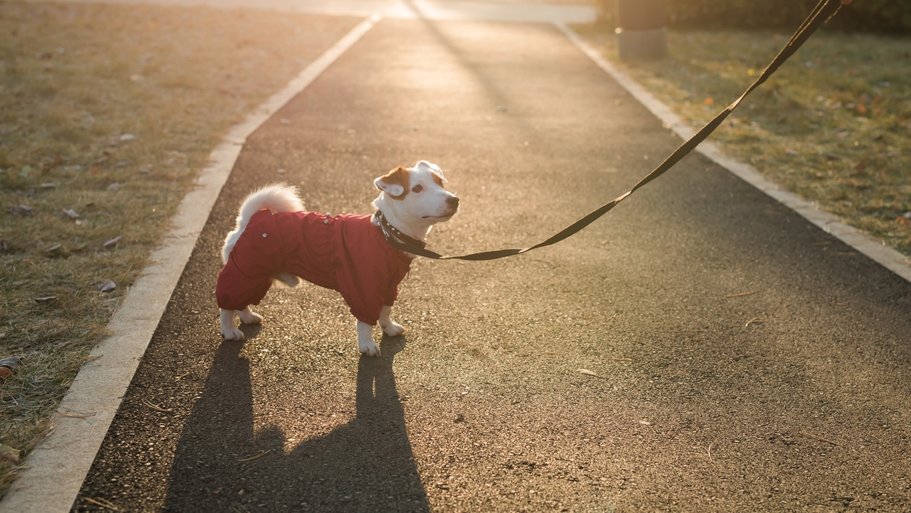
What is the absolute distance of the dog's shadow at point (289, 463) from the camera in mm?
3117

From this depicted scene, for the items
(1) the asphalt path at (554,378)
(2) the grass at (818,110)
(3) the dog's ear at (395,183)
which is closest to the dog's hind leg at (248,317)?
(1) the asphalt path at (554,378)

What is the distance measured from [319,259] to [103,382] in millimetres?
1108

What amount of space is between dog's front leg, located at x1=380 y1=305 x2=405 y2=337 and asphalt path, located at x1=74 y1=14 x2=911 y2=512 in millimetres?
106

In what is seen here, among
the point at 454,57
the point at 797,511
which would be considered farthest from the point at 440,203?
the point at 454,57

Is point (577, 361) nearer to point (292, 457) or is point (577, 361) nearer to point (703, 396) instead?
point (703, 396)

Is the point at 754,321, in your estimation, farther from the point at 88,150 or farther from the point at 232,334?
the point at 88,150

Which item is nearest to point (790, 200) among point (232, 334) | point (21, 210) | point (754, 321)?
point (754, 321)

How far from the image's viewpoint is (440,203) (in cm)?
398

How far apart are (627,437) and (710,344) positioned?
1119 mm

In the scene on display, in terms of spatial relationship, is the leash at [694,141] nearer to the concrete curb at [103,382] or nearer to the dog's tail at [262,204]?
the dog's tail at [262,204]

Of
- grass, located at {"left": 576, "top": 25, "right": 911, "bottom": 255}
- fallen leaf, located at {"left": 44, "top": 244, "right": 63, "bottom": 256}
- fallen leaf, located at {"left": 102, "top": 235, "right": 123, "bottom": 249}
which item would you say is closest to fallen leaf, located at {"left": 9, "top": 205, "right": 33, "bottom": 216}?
fallen leaf, located at {"left": 44, "top": 244, "right": 63, "bottom": 256}

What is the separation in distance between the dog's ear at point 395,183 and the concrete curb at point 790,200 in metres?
3.30

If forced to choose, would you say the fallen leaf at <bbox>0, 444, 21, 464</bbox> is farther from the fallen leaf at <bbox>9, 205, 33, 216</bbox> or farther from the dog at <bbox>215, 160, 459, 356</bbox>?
the fallen leaf at <bbox>9, 205, 33, 216</bbox>

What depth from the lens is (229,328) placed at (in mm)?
4352
